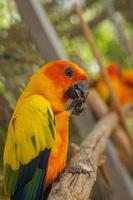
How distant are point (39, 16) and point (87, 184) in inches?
35.5

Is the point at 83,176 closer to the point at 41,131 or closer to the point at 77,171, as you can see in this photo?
the point at 77,171

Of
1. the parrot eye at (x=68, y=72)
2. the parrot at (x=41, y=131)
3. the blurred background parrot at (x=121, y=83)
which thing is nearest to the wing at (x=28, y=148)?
the parrot at (x=41, y=131)

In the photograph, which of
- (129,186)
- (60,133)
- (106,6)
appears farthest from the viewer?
(106,6)

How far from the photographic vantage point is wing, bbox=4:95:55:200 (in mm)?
1312

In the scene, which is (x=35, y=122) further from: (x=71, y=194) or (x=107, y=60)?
(x=107, y=60)

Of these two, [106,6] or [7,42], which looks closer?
[7,42]

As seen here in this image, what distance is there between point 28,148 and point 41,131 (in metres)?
0.05

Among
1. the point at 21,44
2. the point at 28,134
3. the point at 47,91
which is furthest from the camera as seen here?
the point at 21,44

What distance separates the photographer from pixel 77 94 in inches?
56.4

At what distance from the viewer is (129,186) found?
234cm

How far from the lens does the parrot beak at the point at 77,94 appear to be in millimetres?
1436

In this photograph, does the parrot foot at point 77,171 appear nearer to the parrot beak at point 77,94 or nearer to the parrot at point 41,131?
the parrot at point 41,131

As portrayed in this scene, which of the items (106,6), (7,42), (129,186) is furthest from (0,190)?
(106,6)

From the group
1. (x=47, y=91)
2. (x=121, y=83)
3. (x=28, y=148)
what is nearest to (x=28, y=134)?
(x=28, y=148)
